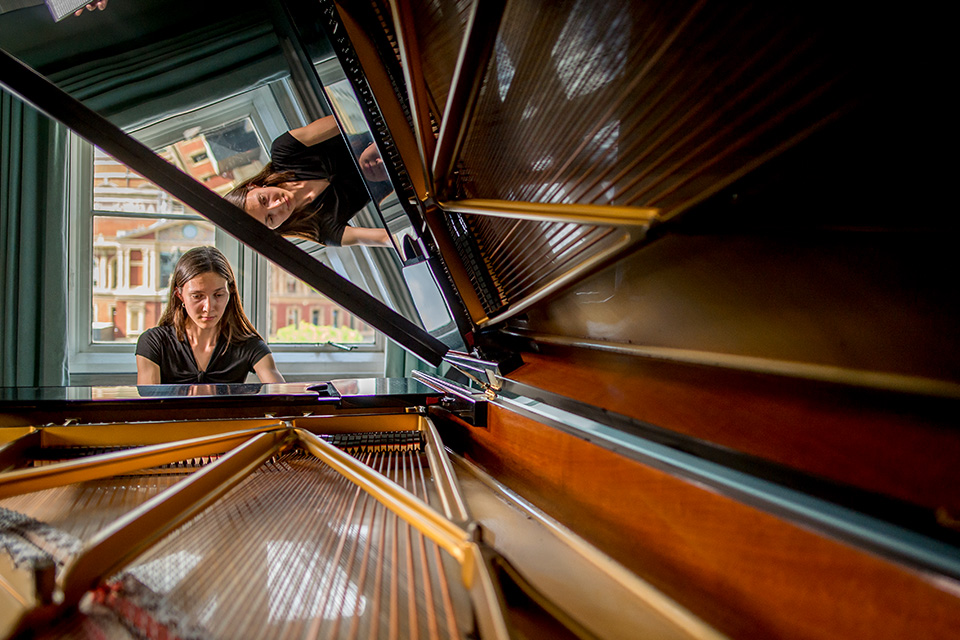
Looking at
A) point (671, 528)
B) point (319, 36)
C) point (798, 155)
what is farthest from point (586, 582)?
point (319, 36)

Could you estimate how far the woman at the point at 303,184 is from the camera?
337cm

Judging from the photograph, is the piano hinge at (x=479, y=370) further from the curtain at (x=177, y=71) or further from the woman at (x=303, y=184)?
the curtain at (x=177, y=71)

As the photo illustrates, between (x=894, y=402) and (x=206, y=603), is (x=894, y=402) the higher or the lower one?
the higher one

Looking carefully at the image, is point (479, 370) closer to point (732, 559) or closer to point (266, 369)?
point (732, 559)

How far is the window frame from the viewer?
135 inches

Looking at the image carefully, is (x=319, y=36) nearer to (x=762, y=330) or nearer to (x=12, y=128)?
(x=762, y=330)

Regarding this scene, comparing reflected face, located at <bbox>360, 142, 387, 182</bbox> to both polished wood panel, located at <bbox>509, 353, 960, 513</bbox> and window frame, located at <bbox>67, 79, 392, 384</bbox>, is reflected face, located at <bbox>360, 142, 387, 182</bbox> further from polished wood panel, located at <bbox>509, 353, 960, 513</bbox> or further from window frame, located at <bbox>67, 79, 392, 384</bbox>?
window frame, located at <bbox>67, 79, 392, 384</bbox>

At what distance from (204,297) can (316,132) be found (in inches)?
50.1

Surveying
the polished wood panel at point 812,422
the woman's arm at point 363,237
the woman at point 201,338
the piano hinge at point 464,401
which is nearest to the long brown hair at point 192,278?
the woman at point 201,338

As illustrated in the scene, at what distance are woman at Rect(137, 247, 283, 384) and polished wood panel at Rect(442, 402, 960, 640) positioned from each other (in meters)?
2.45

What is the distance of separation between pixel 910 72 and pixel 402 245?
4.39 ft

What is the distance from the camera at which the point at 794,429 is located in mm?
677

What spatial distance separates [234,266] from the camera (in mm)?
4004

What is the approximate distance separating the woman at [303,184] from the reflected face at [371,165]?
1767 millimetres
